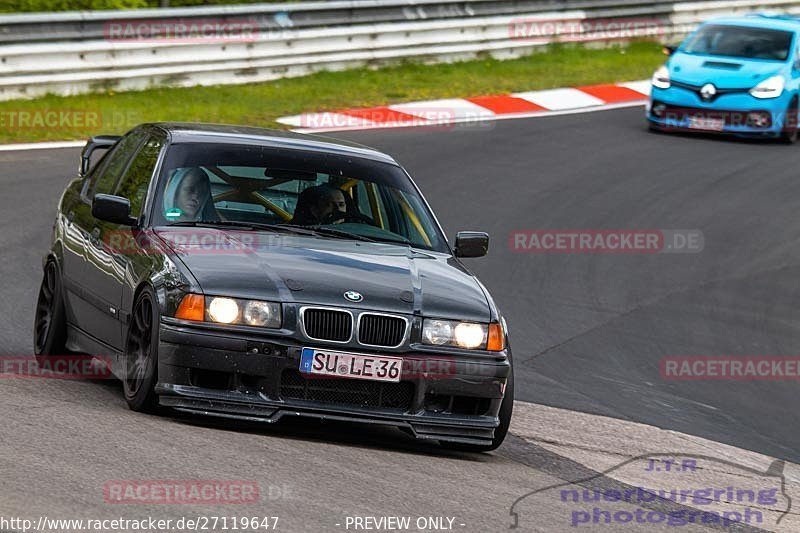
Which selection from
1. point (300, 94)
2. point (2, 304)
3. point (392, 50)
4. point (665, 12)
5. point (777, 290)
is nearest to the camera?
point (2, 304)

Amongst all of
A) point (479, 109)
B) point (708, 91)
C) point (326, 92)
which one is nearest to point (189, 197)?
point (326, 92)

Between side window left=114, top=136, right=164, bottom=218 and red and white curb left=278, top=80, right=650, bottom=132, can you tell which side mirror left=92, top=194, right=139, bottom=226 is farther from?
red and white curb left=278, top=80, right=650, bottom=132

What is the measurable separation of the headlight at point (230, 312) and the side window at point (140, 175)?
1232 millimetres

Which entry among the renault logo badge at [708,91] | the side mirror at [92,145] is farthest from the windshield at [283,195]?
the renault logo badge at [708,91]

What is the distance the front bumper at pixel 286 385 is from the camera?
268 inches

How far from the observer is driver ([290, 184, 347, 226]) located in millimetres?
7996

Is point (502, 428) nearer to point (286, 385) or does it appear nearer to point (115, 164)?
point (286, 385)

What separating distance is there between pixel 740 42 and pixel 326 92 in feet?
19.3

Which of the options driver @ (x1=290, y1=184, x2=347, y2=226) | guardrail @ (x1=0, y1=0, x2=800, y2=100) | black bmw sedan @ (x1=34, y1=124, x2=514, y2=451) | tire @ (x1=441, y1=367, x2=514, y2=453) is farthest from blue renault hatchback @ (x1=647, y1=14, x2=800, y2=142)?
tire @ (x1=441, y1=367, x2=514, y2=453)

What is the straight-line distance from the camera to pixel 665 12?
26.8 metres

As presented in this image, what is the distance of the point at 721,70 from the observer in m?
19.9

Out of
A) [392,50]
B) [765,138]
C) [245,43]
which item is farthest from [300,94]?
[765,138]

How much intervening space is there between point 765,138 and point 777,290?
26.5 ft

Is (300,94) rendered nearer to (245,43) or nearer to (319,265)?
(245,43)
